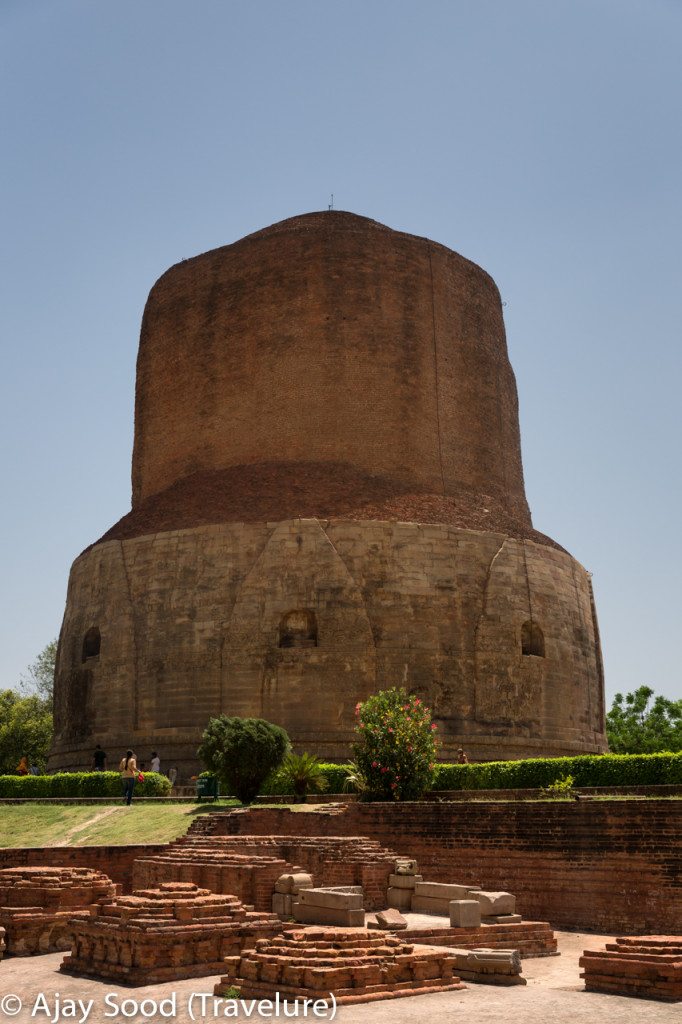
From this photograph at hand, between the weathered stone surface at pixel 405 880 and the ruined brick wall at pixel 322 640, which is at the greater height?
the ruined brick wall at pixel 322 640

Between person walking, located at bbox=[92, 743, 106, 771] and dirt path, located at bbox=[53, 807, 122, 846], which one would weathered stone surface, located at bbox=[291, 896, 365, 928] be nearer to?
dirt path, located at bbox=[53, 807, 122, 846]

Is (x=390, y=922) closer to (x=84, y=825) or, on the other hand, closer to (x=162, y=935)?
(x=162, y=935)

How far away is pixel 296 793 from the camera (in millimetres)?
16484

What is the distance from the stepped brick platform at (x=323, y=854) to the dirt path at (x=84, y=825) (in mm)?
2087

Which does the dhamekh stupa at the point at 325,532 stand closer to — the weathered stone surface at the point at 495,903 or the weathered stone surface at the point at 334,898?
the weathered stone surface at the point at 334,898

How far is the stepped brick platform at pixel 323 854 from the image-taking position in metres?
11.8

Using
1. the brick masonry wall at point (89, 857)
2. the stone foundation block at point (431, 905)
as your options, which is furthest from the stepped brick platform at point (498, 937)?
the brick masonry wall at point (89, 857)

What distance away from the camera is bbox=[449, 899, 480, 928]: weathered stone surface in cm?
955

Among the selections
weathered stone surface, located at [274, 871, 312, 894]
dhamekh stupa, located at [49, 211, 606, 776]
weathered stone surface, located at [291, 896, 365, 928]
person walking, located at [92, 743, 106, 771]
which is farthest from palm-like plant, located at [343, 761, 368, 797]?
person walking, located at [92, 743, 106, 771]

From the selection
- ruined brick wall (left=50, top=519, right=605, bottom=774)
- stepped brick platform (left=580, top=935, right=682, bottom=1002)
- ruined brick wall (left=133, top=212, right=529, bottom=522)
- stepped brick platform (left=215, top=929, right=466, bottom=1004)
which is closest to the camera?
stepped brick platform (left=215, top=929, right=466, bottom=1004)

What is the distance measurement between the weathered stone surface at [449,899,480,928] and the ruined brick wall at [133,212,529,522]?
15.9m

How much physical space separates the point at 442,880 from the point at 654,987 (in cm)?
514

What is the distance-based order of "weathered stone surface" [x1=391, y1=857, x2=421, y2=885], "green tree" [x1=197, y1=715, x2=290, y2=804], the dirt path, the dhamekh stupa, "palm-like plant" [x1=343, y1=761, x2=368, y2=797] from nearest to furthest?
1. "weathered stone surface" [x1=391, y1=857, x2=421, y2=885]
2. the dirt path
3. "palm-like plant" [x1=343, y1=761, x2=368, y2=797]
4. "green tree" [x1=197, y1=715, x2=290, y2=804]
5. the dhamekh stupa

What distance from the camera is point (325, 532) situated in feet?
73.0
